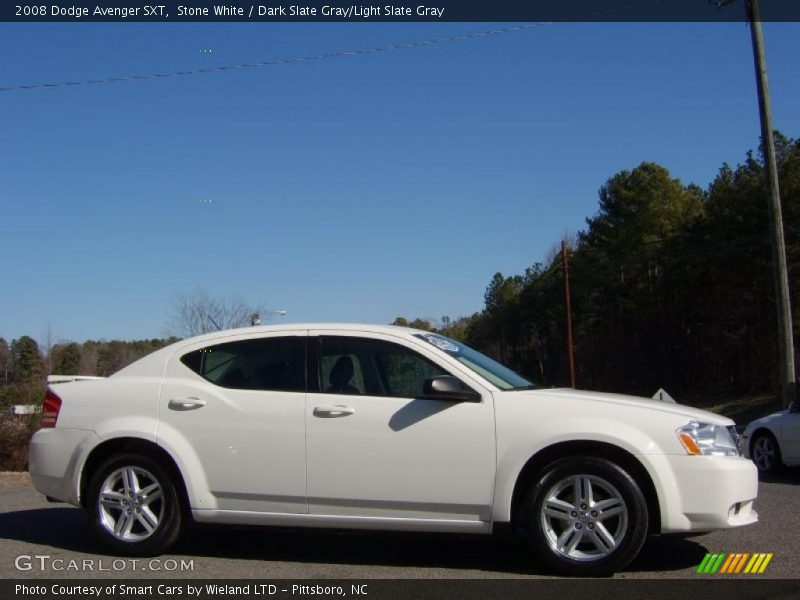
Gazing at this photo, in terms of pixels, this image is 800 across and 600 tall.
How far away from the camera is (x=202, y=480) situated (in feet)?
19.0

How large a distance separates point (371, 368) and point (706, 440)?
2275 mm

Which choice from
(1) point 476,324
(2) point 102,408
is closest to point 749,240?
(2) point 102,408

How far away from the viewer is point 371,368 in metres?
5.88

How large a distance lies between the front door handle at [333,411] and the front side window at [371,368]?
16cm

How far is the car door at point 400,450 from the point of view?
17.7 feet

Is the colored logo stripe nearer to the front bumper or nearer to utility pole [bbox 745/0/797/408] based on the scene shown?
the front bumper

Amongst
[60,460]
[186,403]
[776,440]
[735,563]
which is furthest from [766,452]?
[60,460]

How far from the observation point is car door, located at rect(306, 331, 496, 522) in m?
5.41

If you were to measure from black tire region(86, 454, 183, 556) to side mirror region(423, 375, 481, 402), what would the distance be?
1.97m

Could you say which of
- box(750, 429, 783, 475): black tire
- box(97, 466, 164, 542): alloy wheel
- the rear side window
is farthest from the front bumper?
box(750, 429, 783, 475): black tire
